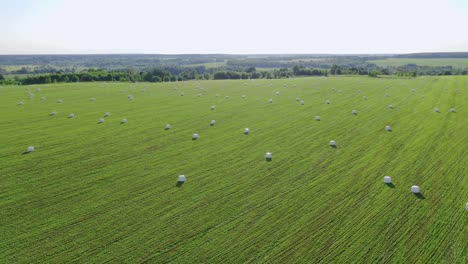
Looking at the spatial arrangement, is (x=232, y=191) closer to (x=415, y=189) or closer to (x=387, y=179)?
(x=387, y=179)

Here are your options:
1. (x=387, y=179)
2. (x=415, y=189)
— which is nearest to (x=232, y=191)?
(x=387, y=179)

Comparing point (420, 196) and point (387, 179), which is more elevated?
point (387, 179)

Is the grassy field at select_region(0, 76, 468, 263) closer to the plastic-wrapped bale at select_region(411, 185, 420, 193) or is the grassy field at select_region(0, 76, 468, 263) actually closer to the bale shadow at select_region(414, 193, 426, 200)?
the bale shadow at select_region(414, 193, 426, 200)

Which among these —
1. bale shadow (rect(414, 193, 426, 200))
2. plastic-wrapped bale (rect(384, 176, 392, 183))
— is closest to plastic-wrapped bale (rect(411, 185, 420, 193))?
bale shadow (rect(414, 193, 426, 200))

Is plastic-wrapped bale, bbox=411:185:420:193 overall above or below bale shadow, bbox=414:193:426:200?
above

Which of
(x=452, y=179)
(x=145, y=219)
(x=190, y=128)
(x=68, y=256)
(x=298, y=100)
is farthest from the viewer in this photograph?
(x=298, y=100)

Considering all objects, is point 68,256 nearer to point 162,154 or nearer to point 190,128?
point 162,154

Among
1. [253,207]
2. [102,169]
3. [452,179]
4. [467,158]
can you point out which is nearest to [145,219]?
[253,207]

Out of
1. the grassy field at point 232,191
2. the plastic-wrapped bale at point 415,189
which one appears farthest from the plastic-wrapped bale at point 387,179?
the plastic-wrapped bale at point 415,189
